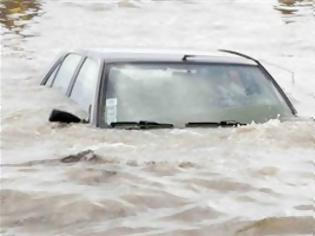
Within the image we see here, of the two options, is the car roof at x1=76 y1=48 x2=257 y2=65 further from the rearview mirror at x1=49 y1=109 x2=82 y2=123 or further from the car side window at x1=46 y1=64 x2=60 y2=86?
the car side window at x1=46 y1=64 x2=60 y2=86

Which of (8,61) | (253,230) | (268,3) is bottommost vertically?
(268,3)

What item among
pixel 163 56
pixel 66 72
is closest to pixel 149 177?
pixel 163 56

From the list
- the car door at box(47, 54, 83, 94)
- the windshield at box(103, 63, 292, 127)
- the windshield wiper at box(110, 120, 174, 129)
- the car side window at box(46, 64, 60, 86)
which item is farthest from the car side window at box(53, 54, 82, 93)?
the windshield wiper at box(110, 120, 174, 129)

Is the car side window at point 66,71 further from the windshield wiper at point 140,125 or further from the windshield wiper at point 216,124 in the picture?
the windshield wiper at point 216,124

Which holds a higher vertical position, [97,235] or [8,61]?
[97,235]

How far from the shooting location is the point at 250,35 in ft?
71.6

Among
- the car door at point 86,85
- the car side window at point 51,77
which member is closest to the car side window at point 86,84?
the car door at point 86,85

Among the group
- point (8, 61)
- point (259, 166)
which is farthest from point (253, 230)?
point (8, 61)

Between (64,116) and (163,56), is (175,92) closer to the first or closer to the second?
(163,56)

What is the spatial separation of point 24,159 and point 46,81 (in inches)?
131

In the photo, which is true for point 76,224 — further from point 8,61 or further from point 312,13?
point 312,13

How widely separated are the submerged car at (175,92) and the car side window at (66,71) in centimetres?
94

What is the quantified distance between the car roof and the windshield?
0.08m

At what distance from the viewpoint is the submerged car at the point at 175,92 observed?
722 cm
